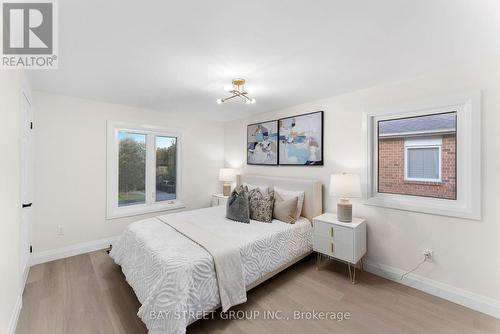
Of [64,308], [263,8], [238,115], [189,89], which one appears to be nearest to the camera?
[263,8]

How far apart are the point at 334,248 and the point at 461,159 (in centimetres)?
160

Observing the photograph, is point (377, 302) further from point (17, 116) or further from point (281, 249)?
point (17, 116)

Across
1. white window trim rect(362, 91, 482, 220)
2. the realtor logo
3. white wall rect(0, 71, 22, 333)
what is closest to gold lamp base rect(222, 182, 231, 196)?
white window trim rect(362, 91, 482, 220)

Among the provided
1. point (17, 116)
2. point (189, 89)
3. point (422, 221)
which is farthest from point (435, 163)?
point (17, 116)

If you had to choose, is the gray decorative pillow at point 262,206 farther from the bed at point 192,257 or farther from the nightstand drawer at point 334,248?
the nightstand drawer at point 334,248

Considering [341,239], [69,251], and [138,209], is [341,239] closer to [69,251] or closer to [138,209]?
[138,209]

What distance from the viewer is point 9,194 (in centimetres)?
161

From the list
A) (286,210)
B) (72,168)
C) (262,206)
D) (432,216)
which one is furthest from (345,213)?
(72,168)

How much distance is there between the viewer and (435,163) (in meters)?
2.36

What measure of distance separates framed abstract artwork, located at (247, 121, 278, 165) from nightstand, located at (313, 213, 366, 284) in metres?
1.47

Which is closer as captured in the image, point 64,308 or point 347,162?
point 64,308

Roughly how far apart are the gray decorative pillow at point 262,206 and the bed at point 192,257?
0.36ft

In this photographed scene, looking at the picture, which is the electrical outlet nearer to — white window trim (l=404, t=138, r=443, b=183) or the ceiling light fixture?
white window trim (l=404, t=138, r=443, b=183)

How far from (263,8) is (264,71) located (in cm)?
91
